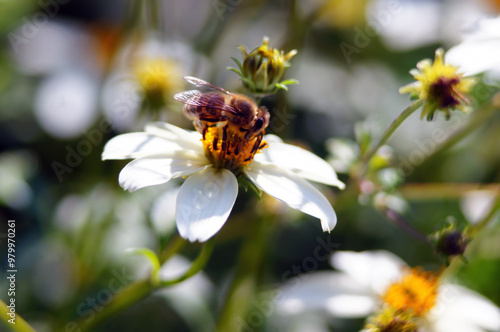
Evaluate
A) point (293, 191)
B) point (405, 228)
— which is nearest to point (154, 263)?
point (293, 191)

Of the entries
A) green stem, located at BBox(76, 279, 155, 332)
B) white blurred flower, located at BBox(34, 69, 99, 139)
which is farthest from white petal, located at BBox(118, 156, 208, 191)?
white blurred flower, located at BBox(34, 69, 99, 139)

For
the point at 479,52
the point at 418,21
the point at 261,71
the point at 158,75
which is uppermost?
the point at 479,52

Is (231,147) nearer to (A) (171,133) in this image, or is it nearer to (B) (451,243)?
(A) (171,133)

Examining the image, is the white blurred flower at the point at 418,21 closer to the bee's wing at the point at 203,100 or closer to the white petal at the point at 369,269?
the white petal at the point at 369,269

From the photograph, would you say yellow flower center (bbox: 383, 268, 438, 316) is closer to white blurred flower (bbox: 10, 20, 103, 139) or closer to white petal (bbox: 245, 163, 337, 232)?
white petal (bbox: 245, 163, 337, 232)

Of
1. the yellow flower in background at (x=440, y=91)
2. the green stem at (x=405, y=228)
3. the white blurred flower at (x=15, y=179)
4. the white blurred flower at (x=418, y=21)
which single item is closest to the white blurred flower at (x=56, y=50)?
the white blurred flower at (x=15, y=179)

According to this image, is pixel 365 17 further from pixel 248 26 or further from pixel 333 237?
pixel 333 237

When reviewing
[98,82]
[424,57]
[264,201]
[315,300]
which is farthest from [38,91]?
[424,57]
